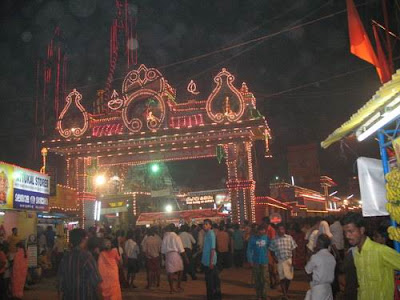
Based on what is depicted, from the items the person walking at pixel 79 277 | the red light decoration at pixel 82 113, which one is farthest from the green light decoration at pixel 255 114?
the person walking at pixel 79 277

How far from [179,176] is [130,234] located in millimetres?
23070

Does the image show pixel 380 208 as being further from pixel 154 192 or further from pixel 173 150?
pixel 154 192

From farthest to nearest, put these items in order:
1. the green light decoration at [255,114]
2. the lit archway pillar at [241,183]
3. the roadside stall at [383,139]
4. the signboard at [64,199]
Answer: the green light decoration at [255,114] < the lit archway pillar at [241,183] < the signboard at [64,199] < the roadside stall at [383,139]

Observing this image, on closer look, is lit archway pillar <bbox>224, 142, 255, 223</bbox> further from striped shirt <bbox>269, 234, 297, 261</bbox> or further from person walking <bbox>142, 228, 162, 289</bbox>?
striped shirt <bbox>269, 234, 297, 261</bbox>

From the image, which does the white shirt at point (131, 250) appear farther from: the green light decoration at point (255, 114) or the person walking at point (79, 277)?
the green light decoration at point (255, 114)

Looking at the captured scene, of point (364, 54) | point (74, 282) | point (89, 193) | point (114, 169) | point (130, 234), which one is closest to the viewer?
point (74, 282)

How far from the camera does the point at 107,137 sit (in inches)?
881

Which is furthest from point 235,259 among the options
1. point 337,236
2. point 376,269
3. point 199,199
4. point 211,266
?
point 199,199

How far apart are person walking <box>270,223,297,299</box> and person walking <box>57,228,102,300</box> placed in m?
5.04

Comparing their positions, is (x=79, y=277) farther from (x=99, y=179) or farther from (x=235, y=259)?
(x=99, y=179)

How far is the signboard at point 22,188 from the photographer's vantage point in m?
13.1

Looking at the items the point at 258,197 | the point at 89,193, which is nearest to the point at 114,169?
the point at 89,193

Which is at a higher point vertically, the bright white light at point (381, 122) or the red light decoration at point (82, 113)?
the red light decoration at point (82, 113)

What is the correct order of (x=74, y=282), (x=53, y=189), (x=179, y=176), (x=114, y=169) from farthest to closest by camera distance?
1. (x=179, y=176)
2. (x=114, y=169)
3. (x=53, y=189)
4. (x=74, y=282)
